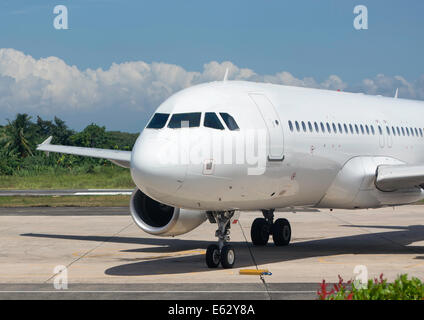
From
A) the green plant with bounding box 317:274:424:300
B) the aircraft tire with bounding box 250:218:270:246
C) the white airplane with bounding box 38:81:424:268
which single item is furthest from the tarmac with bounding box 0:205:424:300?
the green plant with bounding box 317:274:424:300

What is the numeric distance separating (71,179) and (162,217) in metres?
51.0

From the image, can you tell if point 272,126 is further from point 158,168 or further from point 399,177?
point 399,177

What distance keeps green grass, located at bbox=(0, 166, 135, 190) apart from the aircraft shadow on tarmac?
3941cm

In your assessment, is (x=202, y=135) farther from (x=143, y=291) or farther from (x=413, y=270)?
(x=413, y=270)

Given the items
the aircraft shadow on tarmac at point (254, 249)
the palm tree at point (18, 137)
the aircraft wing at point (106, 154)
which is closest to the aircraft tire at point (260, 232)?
the aircraft shadow on tarmac at point (254, 249)

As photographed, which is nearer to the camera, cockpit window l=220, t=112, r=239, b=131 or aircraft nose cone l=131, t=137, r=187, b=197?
aircraft nose cone l=131, t=137, r=187, b=197

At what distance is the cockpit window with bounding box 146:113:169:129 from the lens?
15219mm

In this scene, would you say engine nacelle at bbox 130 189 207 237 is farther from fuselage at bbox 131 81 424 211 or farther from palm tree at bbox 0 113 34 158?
palm tree at bbox 0 113 34 158

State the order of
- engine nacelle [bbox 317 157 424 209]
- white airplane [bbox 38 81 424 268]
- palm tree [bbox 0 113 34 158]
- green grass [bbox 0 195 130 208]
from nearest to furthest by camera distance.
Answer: white airplane [bbox 38 81 424 268] → engine nacelle [bbox 317 157 424 209] → green grass [bbox 0 195 130 208] → palm tree [bbox 0 113 34 158]

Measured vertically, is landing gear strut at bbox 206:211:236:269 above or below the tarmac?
above

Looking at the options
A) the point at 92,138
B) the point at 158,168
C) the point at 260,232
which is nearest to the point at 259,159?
the point at 158,168

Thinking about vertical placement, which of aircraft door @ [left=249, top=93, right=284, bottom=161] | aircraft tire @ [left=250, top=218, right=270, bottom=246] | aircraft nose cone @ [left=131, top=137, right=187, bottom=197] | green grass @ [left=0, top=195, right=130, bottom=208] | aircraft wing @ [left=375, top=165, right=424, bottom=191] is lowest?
green grass @ [left=0, top=195, right=130, bottom=208]

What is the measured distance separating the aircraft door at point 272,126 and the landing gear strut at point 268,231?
503cm

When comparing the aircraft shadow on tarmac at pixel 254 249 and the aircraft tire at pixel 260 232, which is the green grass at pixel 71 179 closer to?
the aircraft shadow on tarmac at pixel 254 249
